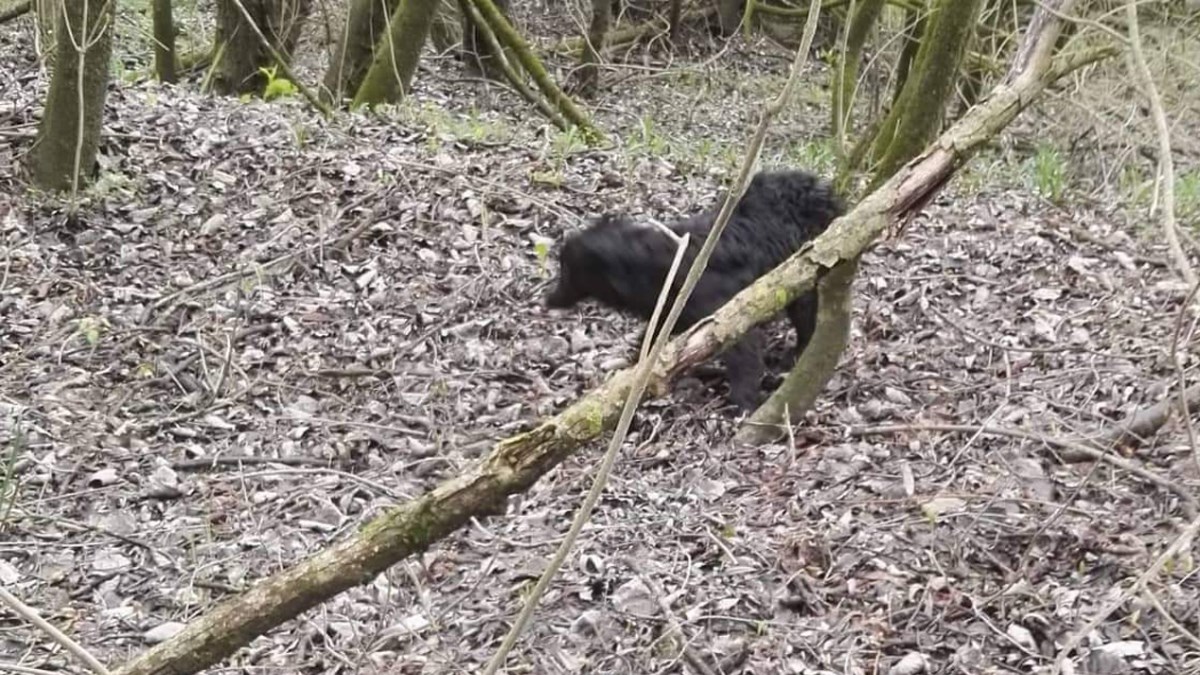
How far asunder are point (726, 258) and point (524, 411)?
1.21m

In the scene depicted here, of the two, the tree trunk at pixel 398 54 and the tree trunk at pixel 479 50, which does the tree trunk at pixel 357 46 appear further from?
the tree trunk at pixel 479 50

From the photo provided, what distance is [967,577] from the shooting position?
3912mm

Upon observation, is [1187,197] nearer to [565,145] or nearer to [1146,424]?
[1146,424]

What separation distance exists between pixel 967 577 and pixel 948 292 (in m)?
2.53

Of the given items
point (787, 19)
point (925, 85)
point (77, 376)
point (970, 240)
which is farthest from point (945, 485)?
point (787, 19)

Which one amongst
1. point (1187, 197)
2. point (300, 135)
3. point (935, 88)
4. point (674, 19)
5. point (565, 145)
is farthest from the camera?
point (674, 19)

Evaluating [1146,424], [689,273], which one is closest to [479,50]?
[1146,424]

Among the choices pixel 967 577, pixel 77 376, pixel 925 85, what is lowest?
pixel 77 376

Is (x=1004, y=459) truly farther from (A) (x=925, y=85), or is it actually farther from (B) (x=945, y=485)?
(A) (x=925, y=85)

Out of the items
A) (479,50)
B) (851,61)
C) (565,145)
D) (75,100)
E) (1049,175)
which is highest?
(851,61)

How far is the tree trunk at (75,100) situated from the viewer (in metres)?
6.73

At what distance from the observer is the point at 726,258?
5.47 metres

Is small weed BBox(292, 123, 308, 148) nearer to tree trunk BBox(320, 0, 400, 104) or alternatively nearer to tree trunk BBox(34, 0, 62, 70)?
tree trunk BBox(34, 0, 62, 70)

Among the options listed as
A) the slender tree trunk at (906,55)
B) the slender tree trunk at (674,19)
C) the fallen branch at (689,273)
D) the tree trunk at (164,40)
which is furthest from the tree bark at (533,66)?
the fallen branch at (689,273)
